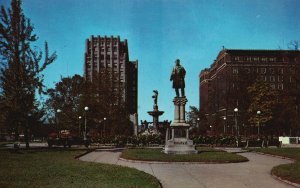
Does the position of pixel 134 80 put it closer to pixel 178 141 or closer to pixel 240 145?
pixel 240 145

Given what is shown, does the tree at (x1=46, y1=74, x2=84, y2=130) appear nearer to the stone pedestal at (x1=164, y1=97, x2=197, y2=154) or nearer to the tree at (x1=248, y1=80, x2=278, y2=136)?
the tree at (x1=248, y1=80, x2=278, y2=136)

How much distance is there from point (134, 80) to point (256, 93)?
301ft

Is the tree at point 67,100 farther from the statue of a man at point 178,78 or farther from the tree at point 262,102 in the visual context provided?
the statue of a man at point 178,78

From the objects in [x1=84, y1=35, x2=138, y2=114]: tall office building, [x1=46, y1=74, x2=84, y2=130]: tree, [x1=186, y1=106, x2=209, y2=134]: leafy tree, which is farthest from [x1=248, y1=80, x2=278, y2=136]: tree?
[x1=84, y1=35, x2=138, y2=114]: tall office building

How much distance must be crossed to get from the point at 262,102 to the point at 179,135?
4038 centimetres

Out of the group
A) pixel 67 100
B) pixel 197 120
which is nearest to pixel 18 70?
pixel 67 100

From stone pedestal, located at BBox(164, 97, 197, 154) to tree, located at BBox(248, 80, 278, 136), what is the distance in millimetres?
38304

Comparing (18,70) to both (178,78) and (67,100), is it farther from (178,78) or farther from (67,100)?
(67,100)

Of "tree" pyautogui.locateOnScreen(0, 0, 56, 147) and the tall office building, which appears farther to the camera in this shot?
the tall office building

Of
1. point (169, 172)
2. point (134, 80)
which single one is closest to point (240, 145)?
point (169, 172)

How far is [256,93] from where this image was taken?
6481cm

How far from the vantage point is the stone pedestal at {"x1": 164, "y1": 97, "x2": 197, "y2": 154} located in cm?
2652

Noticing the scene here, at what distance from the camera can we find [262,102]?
2522 inches

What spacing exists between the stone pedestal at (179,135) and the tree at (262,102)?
3830 cm
